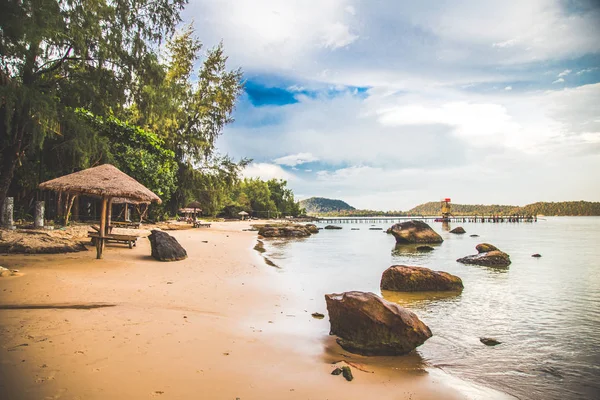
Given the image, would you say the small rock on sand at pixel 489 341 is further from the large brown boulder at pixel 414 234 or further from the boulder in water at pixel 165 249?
the large brown boulder at pixel 414 234

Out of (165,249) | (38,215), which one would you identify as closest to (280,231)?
(38,215)

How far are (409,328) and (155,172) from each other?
2516 cm

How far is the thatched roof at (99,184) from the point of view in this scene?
1055cm

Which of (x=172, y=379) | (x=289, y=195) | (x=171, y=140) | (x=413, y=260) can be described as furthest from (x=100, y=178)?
(x=289, y=195)

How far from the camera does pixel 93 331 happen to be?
14.9 ft

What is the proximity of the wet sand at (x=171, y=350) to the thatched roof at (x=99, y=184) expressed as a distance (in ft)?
10.9

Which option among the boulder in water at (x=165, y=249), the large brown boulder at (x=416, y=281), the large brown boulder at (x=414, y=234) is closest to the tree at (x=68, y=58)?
the boulder in water at (x=165, y=249)

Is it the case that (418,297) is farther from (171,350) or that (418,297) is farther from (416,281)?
(171,350)

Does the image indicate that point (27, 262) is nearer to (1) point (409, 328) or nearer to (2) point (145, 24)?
(2) point (145, 24)

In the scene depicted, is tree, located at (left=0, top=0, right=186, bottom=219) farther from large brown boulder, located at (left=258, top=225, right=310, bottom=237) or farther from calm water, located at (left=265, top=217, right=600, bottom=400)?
large brown boulder, located at (left=258, top=225, right=310, bottom=237)

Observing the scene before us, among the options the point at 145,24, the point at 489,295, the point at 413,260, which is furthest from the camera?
the point at 413,260

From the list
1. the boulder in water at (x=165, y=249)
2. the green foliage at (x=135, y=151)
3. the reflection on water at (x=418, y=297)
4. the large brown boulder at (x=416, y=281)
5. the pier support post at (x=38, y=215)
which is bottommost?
the reflection on water at (x=418, y=297)

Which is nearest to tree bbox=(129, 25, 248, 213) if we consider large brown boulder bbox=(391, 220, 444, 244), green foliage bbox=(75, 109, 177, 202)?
green foliage bbox=(75, 109, 177, 202)

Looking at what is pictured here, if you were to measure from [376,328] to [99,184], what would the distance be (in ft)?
31.6
